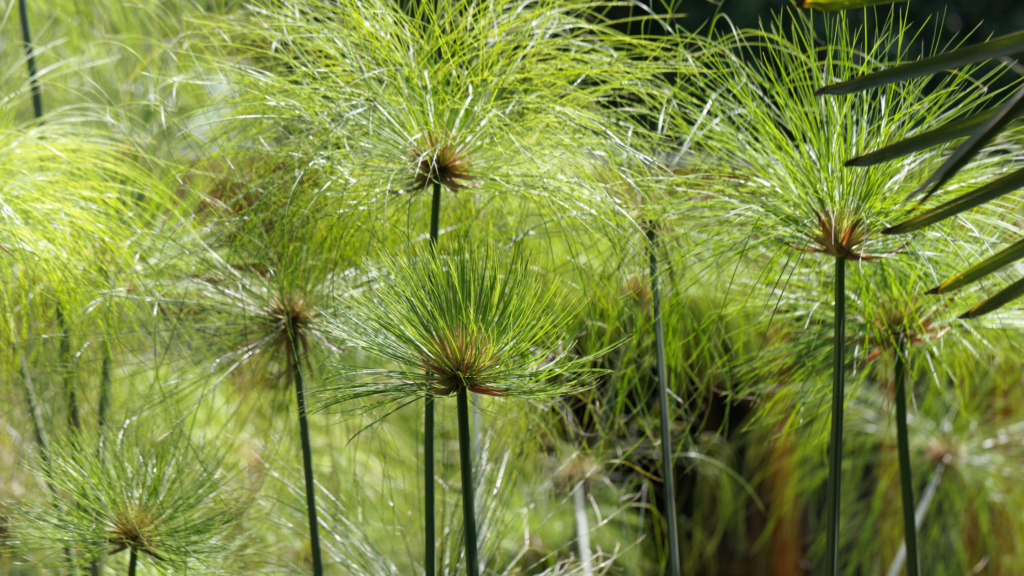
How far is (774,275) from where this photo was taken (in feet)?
2.30

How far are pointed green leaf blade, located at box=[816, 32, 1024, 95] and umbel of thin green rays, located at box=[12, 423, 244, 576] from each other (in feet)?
1.93

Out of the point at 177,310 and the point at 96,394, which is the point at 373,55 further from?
the point at 96,394

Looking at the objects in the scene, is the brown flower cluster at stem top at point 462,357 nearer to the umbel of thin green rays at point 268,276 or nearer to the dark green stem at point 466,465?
the dark green stem at point 466,465

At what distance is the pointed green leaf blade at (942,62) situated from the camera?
1.36 ft

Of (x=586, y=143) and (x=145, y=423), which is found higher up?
(x=586, y=143)

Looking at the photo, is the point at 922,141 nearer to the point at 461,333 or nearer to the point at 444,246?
the point at 461,333

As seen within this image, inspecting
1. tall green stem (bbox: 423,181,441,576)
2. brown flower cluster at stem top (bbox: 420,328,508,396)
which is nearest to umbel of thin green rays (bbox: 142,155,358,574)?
tall green stem (bbox: 423,181,441,576)

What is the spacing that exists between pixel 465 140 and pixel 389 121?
7cm

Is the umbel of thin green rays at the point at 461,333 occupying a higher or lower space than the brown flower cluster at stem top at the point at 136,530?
higher

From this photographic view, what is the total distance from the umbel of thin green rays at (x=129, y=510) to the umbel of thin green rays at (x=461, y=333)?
241 millimetres

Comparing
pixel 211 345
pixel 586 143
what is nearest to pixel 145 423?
pixel 211 345

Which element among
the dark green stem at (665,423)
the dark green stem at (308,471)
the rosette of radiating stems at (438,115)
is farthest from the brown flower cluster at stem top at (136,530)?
the dark green stem at (665,423)

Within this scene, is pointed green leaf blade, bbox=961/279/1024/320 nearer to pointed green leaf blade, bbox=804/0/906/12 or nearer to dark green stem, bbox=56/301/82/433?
pointed green leaf blade, bbox=804/0/906/12

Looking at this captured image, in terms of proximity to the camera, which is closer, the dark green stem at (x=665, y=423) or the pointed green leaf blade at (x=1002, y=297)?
the pointed green leaf blade at (x=1002, y=297)
